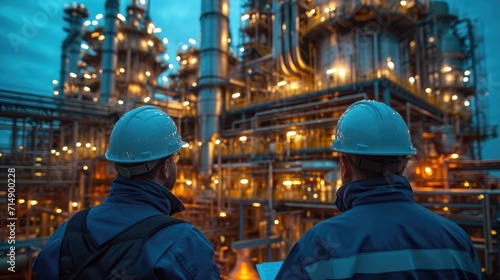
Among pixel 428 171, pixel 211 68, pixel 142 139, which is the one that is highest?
pixel 211 68

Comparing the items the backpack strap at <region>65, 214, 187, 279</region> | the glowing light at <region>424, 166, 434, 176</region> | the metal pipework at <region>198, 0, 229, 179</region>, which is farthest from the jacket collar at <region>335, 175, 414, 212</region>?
the metal pipework at <region>198, 0, 229, 179</region>

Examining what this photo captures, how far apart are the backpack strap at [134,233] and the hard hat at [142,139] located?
1.65ft

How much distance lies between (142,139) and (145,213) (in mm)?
588

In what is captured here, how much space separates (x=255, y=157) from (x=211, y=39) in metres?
10.0

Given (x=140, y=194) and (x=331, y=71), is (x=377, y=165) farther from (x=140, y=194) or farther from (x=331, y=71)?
(x=331, y=71)

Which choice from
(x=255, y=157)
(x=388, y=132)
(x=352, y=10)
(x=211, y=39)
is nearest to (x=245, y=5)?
(x=211, y=39)

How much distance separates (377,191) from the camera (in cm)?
167

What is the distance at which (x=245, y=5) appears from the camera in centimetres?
2916

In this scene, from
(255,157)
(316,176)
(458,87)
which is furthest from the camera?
(458,87)

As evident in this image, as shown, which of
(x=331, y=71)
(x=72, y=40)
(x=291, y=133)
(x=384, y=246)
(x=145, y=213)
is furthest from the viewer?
(x=72, y=40)

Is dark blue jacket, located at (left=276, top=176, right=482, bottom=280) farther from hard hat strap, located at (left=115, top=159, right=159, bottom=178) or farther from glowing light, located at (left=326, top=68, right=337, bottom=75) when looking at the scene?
glowing light, located at (left=326, top=68, right=337, bottom=75)

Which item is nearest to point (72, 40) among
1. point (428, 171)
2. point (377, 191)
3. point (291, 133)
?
point (291, 133)

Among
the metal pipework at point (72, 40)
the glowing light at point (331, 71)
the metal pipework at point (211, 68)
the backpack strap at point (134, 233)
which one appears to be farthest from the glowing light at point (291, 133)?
the metal pipework at point (72, 40)

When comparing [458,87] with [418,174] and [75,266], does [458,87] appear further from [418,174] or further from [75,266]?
[75,266]
